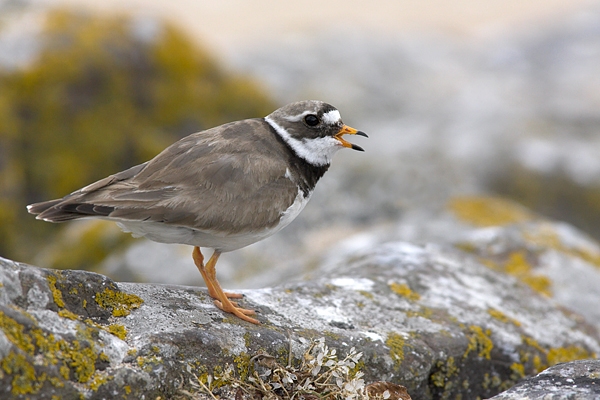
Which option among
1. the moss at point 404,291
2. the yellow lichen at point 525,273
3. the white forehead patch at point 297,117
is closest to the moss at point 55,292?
the white forehead patch at point 297,117

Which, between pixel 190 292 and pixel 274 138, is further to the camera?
pixel 274 138

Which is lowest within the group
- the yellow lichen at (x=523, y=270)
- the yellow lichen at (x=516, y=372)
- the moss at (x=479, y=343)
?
the yellow lichen at (x=516, y=372)

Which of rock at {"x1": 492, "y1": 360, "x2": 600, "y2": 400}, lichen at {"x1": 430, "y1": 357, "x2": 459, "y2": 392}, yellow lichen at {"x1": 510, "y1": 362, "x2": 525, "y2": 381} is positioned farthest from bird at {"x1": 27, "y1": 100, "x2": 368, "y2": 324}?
yellow lichen at {"x1": 510, "y1": 362, "x2": 525, "y2": 381}

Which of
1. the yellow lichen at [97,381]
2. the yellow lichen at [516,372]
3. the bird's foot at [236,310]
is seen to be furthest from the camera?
the yellow lichen at [516,372]

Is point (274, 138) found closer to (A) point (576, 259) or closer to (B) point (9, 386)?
(B) point (9, 386)

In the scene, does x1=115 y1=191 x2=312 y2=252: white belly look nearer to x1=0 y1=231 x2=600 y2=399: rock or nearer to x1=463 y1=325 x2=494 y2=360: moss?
x1=0 y1=231 x2=600 y2=399: rock

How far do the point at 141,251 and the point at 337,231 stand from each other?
3.12 meters

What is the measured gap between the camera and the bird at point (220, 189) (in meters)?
5.57

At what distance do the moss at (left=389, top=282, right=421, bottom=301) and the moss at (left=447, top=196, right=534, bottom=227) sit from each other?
3724mm

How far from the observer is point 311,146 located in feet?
22.2

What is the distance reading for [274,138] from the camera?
264 inches

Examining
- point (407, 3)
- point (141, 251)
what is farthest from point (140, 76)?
point (407, 3)

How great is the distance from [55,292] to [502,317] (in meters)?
4.32

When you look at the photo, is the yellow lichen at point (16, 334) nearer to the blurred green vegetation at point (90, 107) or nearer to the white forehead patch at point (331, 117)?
the white forehead patch at point (331, 117)
